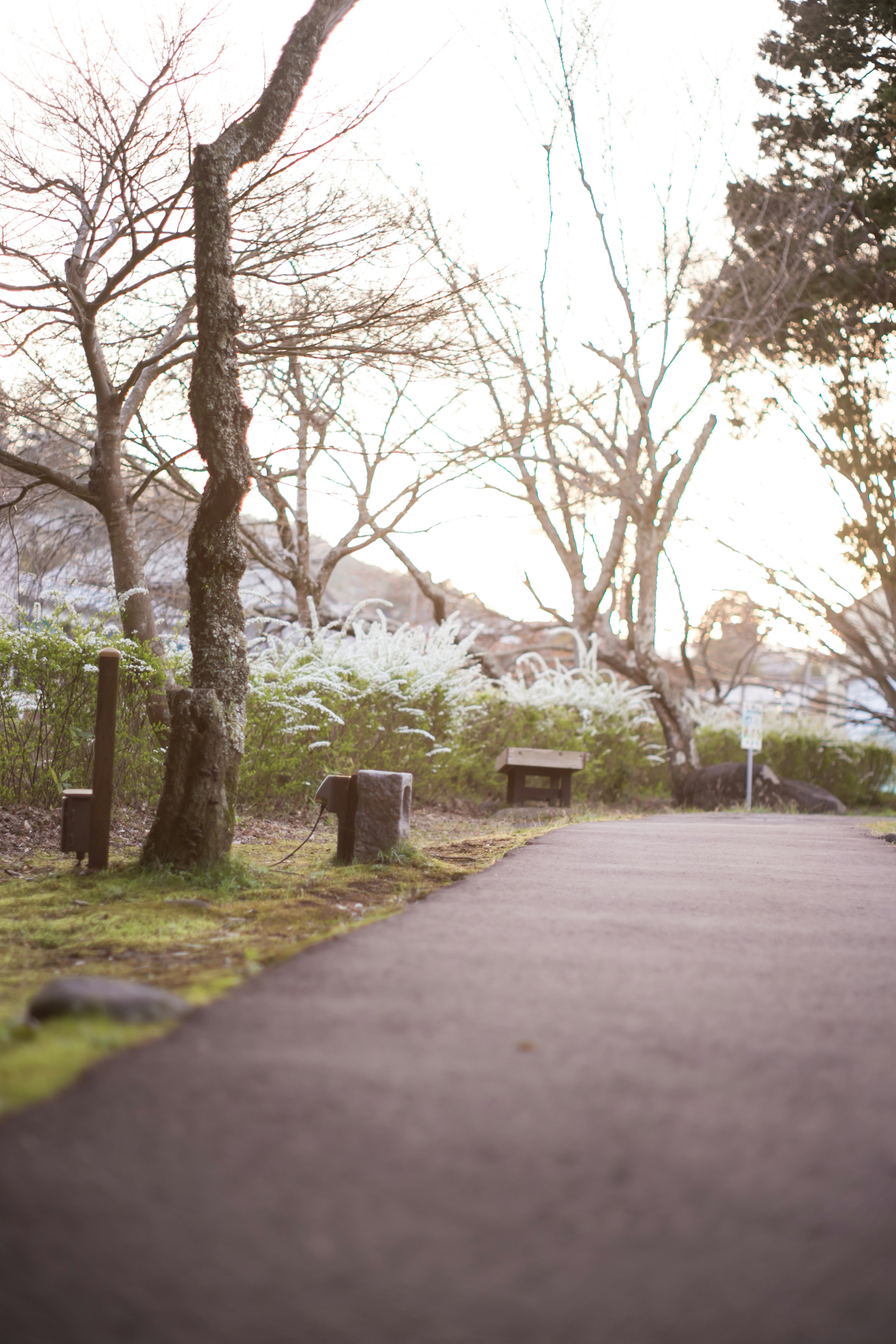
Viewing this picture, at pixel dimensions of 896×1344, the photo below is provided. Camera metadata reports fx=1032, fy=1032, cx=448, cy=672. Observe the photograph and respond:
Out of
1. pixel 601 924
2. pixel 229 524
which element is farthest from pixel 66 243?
pixel 601 924

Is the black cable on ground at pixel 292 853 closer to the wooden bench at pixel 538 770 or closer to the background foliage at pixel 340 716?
the background foliage at pixel 340 716

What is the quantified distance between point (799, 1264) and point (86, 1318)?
78 cm

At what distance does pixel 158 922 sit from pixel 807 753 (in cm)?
1564

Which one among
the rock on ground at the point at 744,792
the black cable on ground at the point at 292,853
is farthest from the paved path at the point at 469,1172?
the rock on ground at the point at 744,792

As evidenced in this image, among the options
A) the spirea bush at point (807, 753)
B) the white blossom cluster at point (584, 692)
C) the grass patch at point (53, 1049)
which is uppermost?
the white blossom cluster at point (584, 692)

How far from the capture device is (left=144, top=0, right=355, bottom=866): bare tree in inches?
170

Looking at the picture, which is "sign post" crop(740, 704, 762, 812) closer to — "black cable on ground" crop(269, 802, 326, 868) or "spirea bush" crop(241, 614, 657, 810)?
"spirea bush" crop(241, 614, 657, 810)

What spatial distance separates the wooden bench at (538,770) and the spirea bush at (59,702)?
168 inches

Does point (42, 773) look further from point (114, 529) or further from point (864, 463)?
point (864, 463)

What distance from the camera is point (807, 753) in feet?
57.1

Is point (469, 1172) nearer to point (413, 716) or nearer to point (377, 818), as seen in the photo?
point (377, 818)

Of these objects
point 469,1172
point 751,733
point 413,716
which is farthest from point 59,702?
point 751,733

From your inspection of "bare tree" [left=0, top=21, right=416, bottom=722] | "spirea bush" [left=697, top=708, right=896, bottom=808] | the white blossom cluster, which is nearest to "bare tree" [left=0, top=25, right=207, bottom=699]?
"bare tree" [left=0, top=21, right=416, bottom=722]

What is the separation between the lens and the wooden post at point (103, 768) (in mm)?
4461
